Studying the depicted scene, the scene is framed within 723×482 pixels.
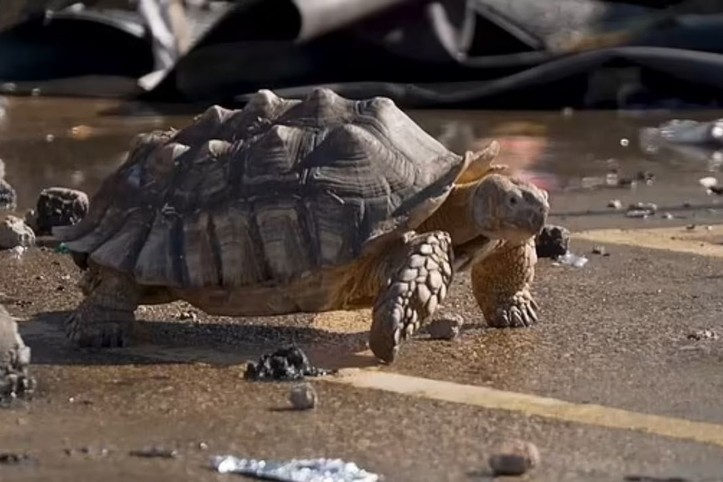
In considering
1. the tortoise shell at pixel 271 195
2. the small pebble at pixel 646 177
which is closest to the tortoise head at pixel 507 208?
the tortoise shell at pixel 271 195

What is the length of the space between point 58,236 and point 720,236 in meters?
3.05

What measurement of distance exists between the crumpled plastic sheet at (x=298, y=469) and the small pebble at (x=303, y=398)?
1.61 feet

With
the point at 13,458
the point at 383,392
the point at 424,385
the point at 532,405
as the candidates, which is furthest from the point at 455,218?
the point at 13,458

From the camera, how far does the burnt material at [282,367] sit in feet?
17.3

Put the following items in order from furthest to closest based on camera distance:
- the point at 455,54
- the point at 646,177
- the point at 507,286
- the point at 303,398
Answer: the point at 455,54 → the point at 646,177 → the point at 507,286 → the point at 303,398

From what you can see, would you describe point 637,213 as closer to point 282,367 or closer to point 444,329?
point 444,329

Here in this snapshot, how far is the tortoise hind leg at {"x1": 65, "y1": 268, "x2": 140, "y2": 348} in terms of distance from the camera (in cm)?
578

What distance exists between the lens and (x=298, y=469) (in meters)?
4.35

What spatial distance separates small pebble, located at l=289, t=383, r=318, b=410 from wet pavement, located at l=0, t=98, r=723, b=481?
0.03m

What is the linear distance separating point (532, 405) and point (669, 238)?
2.89 meters

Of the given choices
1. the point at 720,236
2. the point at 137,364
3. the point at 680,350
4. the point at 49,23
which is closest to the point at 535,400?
the point at 680,350

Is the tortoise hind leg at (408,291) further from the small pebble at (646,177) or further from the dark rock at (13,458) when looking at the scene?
the small pebble at (646,177)

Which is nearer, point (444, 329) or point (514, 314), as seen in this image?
point (444, 329)

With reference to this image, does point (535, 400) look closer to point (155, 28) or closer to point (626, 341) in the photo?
point (626, 341)
